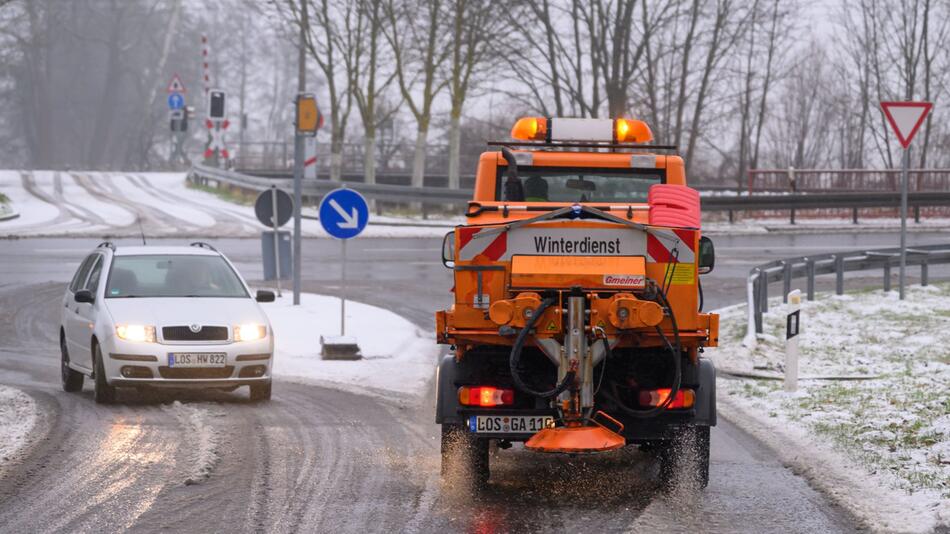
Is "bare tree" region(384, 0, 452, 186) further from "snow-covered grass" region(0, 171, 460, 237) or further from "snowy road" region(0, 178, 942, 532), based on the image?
"snowy road" region(0, 178, 942, 532)

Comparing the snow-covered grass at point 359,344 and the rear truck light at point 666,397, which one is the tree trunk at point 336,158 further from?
the rear truck light at point 666,397

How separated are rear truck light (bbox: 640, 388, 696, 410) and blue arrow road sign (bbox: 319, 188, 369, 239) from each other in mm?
9246

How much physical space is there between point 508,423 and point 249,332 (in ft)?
17.4

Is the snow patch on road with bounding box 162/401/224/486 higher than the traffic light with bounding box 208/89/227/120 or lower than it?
lower

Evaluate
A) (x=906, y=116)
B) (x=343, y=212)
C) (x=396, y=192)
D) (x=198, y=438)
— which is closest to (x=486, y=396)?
(x=198, y=438)

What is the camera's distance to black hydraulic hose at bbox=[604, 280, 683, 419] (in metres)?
8.20

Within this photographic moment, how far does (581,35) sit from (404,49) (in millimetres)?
6156

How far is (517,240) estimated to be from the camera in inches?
329

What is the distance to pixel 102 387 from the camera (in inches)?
503

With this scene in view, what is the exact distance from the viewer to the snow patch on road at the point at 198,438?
30.6ft

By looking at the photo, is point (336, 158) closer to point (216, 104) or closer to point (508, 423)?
point (216, 104)

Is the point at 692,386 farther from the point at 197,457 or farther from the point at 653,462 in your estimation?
the point at 197,457

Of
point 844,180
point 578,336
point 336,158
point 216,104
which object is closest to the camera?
point 578,336

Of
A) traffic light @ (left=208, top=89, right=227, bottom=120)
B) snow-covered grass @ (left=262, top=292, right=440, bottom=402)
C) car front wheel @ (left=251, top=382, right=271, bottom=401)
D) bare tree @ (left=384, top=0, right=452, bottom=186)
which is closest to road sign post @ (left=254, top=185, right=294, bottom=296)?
snow-covered grass @ (left=262, top=292, right=440, bottom=402)
